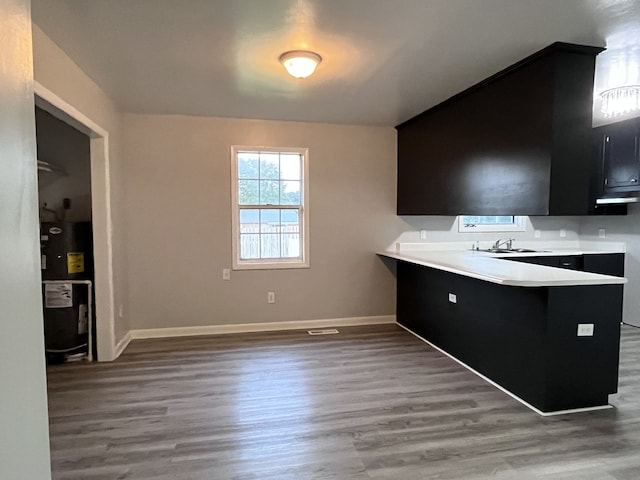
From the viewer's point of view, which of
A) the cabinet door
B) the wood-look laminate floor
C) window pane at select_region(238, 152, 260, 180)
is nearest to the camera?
the wood-look laminate floor

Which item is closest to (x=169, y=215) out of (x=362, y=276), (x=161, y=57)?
(x=161, y=57)

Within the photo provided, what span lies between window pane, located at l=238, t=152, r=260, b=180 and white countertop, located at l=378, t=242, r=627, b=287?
1.81 metres

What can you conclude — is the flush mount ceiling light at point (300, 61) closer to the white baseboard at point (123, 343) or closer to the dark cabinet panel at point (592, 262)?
the white baseboard at point (123, 343)

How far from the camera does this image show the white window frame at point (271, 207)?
453cm

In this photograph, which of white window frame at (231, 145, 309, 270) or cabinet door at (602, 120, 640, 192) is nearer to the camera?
cabinet door at (602, 120, 640, 192)

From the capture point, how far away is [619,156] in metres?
3.93

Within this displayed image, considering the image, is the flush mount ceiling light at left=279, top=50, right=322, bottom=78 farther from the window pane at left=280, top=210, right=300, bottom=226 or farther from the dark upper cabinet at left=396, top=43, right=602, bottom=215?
the window pane at left=280, top=210, right=300, bottom=226

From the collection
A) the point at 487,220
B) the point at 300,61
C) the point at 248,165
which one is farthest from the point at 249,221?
the point at 487,220

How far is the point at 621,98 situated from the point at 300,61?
8.82 ft

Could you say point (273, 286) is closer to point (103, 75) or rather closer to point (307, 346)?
point (307, 346)

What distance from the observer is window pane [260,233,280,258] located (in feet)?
15.6

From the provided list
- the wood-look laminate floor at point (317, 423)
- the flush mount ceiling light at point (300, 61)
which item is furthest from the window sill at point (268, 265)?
the flush mount ceiling light at point (300, 61)

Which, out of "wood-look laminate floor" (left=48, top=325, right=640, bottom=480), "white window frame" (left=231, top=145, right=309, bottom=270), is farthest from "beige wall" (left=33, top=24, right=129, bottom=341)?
"white window frame" (left=231, top=145, right=309, bottom=270)

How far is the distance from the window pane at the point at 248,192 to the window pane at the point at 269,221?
176mm
